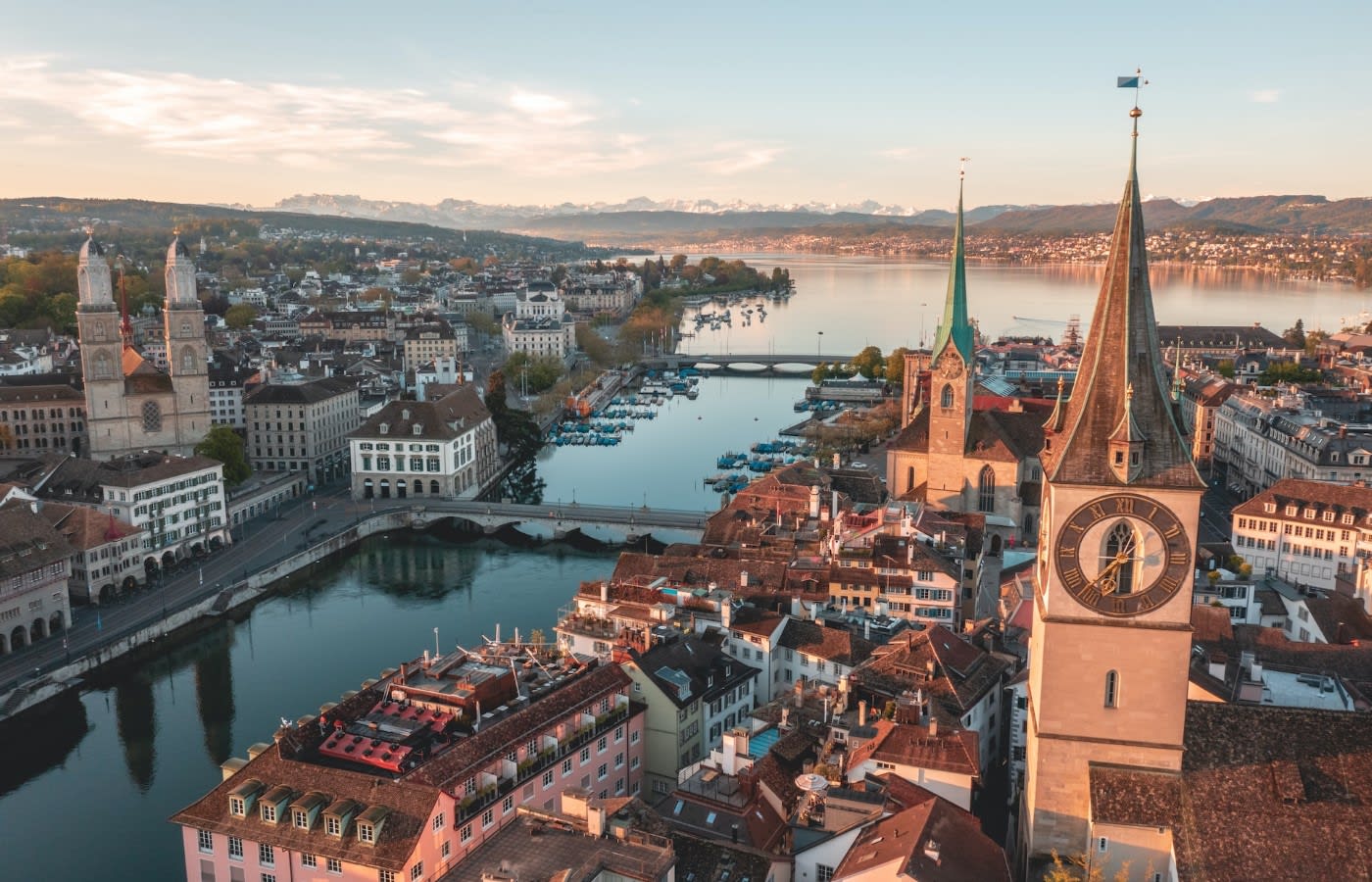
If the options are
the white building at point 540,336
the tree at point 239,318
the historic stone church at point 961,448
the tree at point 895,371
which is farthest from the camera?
the tree at point 239,318

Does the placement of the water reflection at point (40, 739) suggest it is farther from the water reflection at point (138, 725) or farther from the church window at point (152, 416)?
the church window at point (152, 416)

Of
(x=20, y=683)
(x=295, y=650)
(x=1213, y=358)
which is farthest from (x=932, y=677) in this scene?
(x=1213, y=358)

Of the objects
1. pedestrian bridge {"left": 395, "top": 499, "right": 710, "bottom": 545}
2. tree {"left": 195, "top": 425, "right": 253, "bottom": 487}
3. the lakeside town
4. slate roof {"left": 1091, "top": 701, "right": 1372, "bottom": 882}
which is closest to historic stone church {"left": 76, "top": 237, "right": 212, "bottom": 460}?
the lakeside town

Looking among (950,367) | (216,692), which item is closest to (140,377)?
(216,692)

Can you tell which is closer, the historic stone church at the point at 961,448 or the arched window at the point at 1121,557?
the arched window at the point at 1121,557

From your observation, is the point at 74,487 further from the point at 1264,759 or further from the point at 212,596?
the point at 1264,759

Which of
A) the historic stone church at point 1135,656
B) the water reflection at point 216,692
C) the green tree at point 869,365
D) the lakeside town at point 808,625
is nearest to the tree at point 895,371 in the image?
the green tree at point 869,365
